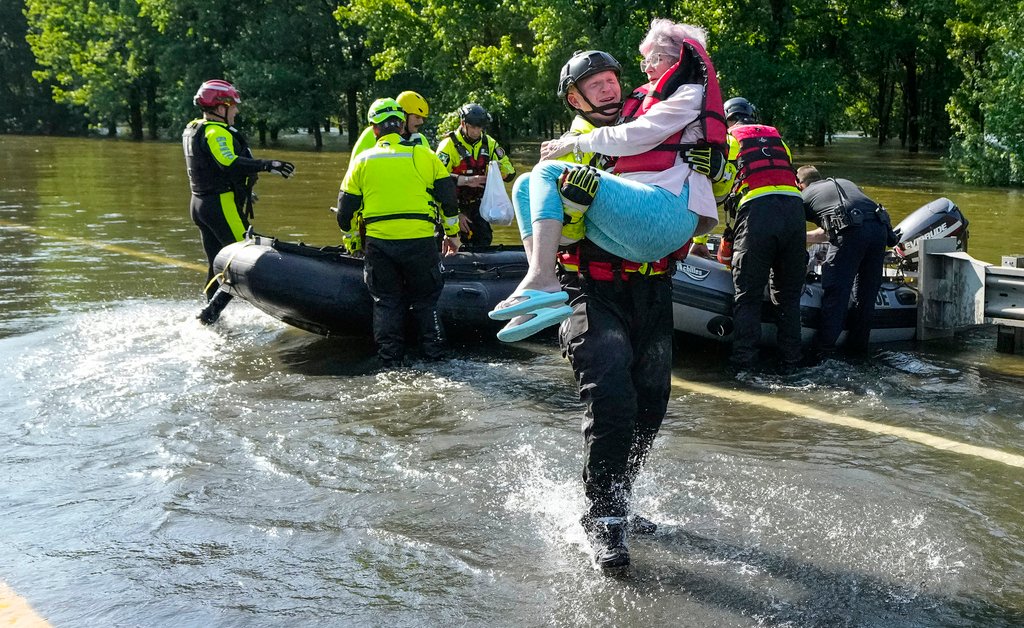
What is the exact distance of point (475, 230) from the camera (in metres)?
10.2

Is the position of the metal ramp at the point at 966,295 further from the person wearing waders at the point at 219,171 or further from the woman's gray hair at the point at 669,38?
the person wearing waders at the point at 219,171

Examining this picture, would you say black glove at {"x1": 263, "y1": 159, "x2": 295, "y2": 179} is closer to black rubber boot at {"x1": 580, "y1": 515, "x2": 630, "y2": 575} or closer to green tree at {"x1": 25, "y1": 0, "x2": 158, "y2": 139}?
black rubber boot at {"x1": 580, "y1": 515, "x2": 630, "y2": 575}

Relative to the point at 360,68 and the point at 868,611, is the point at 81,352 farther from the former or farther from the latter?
the point at 360,68

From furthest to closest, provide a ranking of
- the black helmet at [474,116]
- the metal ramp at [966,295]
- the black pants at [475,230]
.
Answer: the black pants at [475,230]
the black helmet at [474,116]
the metal ramp at [966,295]

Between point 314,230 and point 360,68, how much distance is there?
28.6 m

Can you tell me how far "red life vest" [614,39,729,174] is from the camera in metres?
4.04

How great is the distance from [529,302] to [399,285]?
391 centimetres

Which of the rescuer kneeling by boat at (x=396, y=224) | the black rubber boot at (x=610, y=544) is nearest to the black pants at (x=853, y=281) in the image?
the rescuer kneeling by boat at (x=396, y=224)

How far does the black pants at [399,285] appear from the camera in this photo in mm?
7578

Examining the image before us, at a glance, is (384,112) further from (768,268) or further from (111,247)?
(111,247)

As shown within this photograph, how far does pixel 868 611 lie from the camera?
376 centimetres

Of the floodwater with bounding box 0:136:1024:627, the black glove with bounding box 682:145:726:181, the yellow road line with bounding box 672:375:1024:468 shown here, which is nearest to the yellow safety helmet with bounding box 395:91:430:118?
the floodwater with bounding box 0:136:1024:627

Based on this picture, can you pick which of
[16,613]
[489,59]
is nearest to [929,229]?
[16,613]

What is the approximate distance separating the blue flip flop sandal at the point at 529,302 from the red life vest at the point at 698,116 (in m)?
0.58
